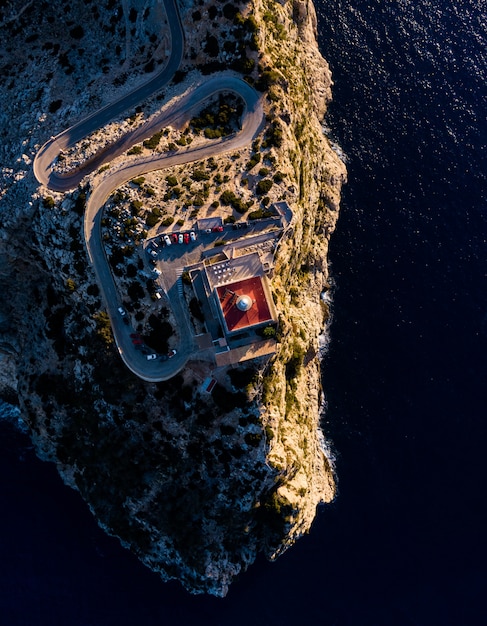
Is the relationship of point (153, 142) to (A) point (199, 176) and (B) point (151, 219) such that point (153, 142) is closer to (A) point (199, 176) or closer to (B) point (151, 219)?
(A) point (199, 176)

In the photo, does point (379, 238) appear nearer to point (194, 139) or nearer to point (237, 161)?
point (237, 161)

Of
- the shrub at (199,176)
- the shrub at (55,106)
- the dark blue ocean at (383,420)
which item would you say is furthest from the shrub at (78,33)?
the dark blue ocean at (383,420)

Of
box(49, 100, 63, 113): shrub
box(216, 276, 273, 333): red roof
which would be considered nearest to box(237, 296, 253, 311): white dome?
box(216, 276, 273, 333): red roof

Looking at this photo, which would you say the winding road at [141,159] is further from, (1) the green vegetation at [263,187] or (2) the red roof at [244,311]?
(1) the green vegetation at [263,187]

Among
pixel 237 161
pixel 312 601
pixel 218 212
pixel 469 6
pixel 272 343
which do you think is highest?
pixel 469 6

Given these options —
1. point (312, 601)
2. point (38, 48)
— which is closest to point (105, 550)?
point (312, 601)
